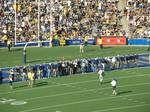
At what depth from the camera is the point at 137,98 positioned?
36.4 meters

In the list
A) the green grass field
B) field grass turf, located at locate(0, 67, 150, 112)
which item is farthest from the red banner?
field grass turf, located at locate(0, 67, 150, 112)

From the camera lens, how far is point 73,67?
44094mm

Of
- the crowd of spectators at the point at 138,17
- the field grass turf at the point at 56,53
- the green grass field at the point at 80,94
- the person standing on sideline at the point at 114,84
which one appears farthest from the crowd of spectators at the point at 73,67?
the crowd of spectators at the point at 138,17

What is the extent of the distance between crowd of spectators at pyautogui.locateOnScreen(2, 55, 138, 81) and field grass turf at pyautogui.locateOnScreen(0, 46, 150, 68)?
3929mm

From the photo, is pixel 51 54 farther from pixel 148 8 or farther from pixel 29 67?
pixel 148 8

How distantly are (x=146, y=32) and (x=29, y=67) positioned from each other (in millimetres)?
19238

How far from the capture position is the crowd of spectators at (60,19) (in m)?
58.1

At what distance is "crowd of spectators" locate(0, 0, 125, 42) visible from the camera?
58062 mm

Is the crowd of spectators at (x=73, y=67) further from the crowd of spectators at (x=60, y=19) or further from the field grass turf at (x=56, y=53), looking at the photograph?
the crowd of spectators at (x=60, y=19)

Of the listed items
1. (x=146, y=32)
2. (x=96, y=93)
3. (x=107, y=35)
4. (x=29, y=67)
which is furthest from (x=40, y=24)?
(x=96, y=93)

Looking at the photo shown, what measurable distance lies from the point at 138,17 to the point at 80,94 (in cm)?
2447

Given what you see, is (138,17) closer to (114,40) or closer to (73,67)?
(114,40)

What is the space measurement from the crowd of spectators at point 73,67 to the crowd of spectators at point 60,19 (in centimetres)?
1210

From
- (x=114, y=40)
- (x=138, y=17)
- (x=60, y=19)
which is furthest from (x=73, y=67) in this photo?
(x=138, y=17)
